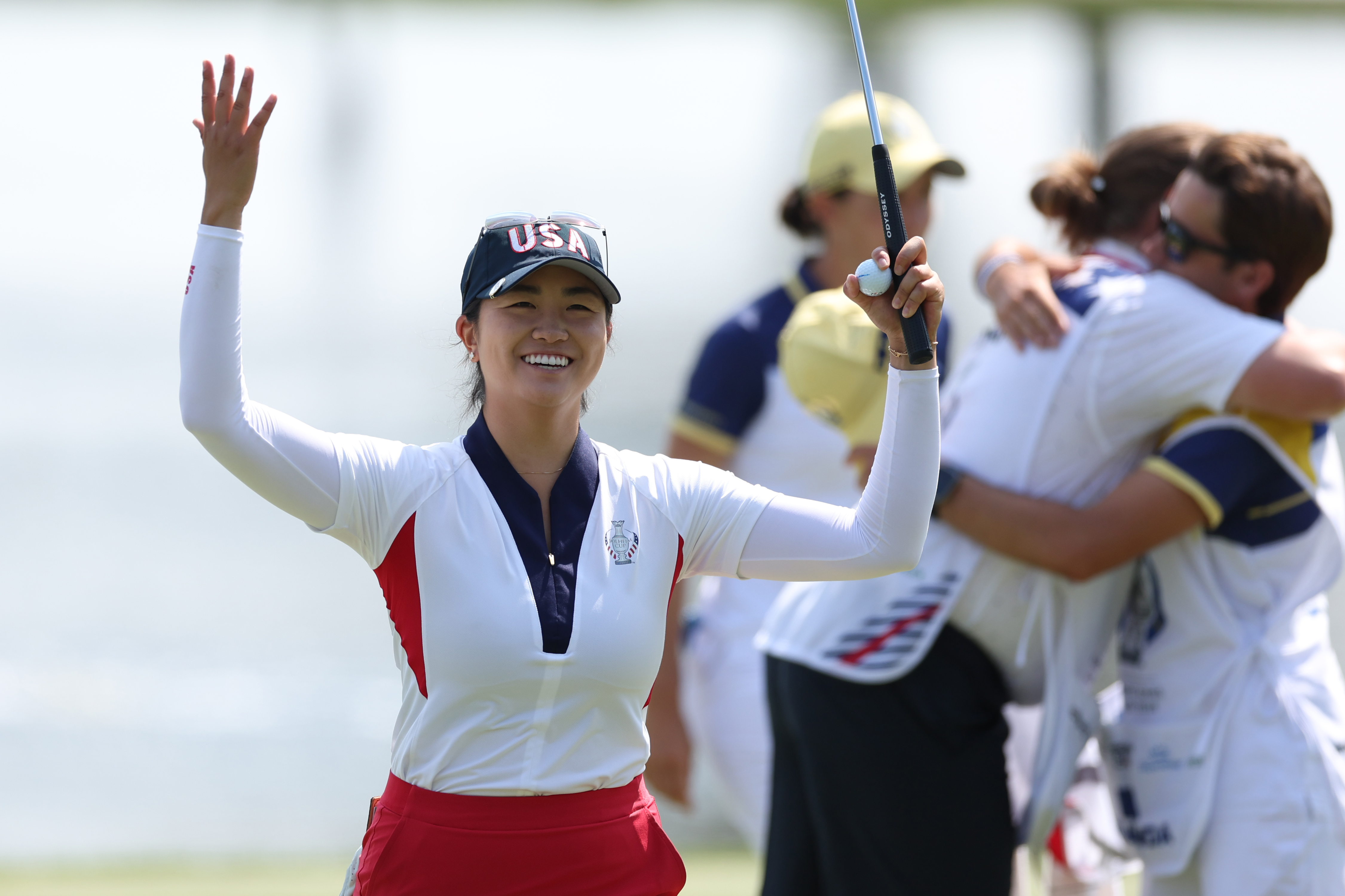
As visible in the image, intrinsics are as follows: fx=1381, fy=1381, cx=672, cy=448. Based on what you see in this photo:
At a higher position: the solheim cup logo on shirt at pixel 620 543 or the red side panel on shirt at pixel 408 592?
the solheim cup logo on shirt at pixel 620 543

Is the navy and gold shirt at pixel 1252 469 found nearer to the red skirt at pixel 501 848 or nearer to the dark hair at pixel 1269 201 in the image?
the dark hair at pixel 1269 201

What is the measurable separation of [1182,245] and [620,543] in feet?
3.77

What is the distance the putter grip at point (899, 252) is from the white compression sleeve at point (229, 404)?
2.09 feet

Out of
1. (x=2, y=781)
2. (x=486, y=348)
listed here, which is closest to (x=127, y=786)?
(x=2, y=781)

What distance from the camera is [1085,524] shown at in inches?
82.5

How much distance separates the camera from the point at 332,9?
18.3 ft

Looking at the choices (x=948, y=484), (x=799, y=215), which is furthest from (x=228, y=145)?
(x=799, y=215)

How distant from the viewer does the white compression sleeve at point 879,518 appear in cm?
153

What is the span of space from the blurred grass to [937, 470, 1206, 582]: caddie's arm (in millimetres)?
2327

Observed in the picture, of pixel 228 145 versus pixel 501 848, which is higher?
pixel 228 145

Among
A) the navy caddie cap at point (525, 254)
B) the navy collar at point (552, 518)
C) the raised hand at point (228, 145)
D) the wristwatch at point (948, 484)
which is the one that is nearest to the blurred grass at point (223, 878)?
the wristwatch at point (948, 484)

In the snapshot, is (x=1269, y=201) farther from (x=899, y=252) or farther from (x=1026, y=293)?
A: (x=899, y=252)

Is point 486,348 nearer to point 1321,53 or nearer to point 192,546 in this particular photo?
point 192,546

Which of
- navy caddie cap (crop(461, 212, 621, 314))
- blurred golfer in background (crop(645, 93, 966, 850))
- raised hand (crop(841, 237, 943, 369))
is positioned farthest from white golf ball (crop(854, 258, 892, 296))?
blurred golfer in background (crop(645, 93, 966, 850))
